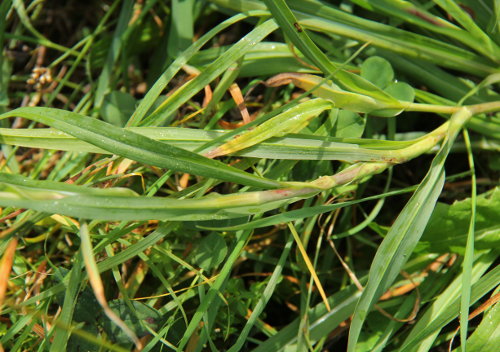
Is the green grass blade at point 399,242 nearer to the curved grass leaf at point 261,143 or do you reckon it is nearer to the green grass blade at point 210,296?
the curved grass leaf at point 261,143

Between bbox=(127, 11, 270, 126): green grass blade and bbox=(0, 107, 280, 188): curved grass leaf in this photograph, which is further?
bbox=(127, 11, 270, 126): green grass blade

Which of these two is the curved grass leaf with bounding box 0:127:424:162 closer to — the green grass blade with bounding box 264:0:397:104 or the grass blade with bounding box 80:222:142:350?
the green grass blade with bounding box 264:0:397:104

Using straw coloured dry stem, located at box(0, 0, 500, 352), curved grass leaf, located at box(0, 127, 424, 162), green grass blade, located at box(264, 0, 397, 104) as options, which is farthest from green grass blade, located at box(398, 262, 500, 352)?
green grass blade, located at box(264, 0, 397, 104)

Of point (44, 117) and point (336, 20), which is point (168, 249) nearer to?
point (44, 117)

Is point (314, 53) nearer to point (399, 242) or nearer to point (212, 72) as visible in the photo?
point (212, 72)

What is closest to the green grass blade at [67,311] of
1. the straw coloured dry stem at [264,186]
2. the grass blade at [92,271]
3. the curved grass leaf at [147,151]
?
the straw coloured dry stem at [264,186]

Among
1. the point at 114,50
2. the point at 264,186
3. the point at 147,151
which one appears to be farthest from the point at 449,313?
the point at 114,50

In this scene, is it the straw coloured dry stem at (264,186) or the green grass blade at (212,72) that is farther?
the green grass blade at (212,72)
